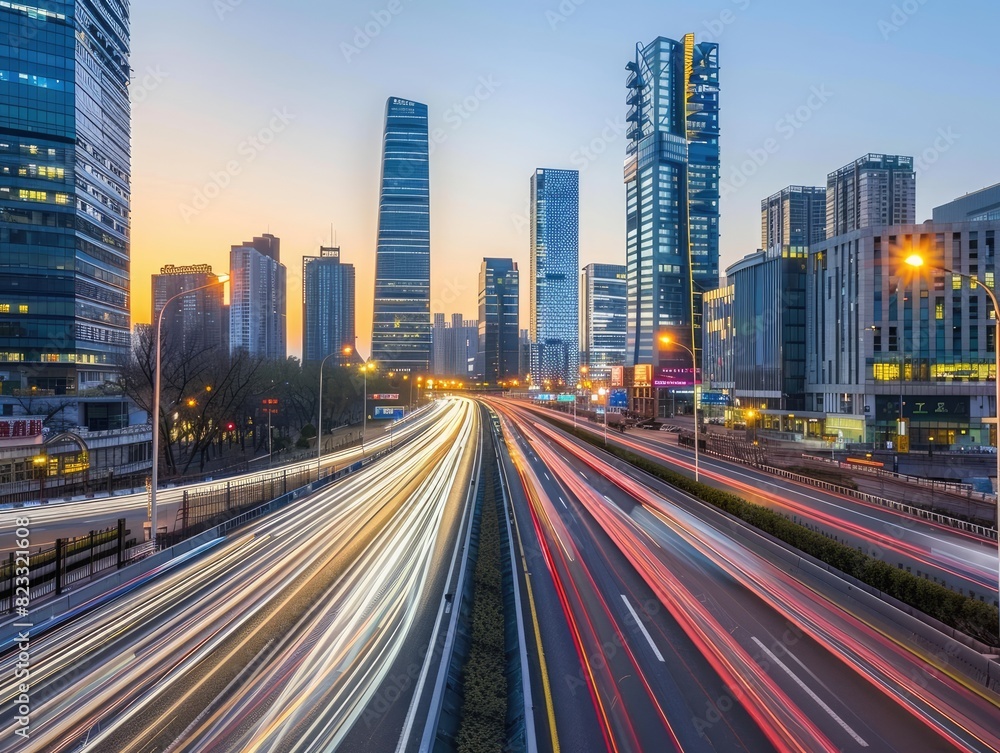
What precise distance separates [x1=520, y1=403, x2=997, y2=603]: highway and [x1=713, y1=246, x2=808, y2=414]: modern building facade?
2005 inches

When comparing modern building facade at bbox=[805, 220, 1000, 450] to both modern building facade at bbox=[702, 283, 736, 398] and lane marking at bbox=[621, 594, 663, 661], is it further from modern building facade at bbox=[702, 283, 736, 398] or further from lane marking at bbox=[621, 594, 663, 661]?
lane marking at bbox=[621, 594, 663, 661]

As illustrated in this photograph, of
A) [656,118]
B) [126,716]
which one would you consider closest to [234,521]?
[126,716]

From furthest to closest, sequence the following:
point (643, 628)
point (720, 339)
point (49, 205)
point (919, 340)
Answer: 1. point (720, 339)
2. point (919, 340)
3. point (49, 205)
4. point (643, 628)

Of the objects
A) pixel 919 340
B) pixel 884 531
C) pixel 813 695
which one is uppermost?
pixel 919 340

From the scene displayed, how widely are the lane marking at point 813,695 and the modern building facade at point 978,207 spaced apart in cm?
15448

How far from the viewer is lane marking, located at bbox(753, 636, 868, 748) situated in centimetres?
1087

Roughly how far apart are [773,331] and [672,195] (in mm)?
76593

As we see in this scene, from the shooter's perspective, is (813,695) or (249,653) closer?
(813,695)

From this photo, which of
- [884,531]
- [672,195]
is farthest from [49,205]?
[672,195]

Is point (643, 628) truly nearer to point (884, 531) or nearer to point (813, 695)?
point (813, 695)

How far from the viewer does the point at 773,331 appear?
9469 cm

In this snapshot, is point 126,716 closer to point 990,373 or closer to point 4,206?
point 4,206

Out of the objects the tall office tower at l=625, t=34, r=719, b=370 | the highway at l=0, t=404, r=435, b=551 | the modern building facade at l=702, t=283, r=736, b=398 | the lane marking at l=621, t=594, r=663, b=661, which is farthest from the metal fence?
the tall office tower at l=625, t=34, r=719, b=370

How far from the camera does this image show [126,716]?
11086 millimetres
